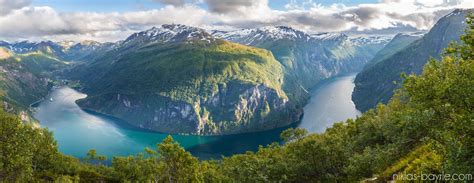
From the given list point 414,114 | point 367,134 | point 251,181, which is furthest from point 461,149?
point 367,134

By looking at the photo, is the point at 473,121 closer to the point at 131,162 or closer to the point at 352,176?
the point at 352,176

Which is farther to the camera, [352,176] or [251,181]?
[251,181]

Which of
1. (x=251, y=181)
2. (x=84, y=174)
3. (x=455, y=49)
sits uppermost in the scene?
(x=455, y=49)

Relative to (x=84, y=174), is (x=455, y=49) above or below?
above

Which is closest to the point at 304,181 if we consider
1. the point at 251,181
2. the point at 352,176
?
the point at 251,181

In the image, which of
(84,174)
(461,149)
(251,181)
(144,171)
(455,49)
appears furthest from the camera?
(84,174)

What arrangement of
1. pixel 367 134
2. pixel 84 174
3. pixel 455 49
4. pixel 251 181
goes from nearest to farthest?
pixel 455 49 < pixel 251 181 < pixel 367 134 < pixel 84 174
